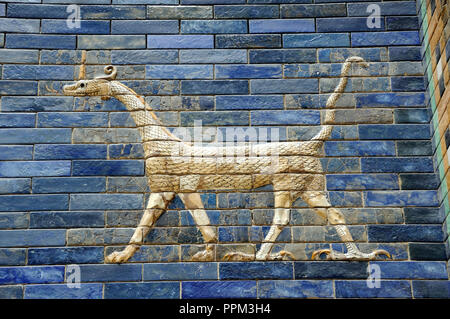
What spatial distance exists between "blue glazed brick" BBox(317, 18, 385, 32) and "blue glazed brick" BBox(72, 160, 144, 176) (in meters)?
2.14

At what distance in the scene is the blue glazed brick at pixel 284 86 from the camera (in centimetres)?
616

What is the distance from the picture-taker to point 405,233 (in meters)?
5.69

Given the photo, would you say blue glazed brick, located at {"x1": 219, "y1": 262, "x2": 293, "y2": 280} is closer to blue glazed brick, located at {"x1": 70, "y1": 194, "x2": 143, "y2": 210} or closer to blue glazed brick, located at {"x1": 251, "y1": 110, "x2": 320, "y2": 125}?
blue glazed brick, located at {"x1": 70, "y1": 194, "x2": 143, "y2": 210}

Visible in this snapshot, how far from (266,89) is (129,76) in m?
1.25

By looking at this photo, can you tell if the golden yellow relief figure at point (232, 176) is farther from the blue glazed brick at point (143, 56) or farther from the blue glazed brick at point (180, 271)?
the blue glazed brick at point (143, 56)

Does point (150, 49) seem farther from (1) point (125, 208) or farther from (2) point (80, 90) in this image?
(1) point (125, 208)

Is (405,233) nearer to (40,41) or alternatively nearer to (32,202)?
(32,202)

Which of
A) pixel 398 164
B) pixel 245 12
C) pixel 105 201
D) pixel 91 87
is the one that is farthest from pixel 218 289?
pixel 245 12

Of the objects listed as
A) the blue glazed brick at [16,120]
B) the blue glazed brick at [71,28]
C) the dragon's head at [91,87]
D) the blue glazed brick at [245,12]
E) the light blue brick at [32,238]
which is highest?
the blue glazed brick at [245,12]

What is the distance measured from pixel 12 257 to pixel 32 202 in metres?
0.49

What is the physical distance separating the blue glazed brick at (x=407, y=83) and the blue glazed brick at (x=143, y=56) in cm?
201

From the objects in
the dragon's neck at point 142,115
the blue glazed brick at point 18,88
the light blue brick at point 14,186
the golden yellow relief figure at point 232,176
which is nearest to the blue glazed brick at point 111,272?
the golden yellow relief figure at point 232,176

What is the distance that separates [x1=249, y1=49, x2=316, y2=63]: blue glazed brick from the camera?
6281 mm

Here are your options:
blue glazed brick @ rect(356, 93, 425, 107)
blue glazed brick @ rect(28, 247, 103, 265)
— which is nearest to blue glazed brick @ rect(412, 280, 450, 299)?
blue glazed brick @ rect(356, 93, 425, 107)
